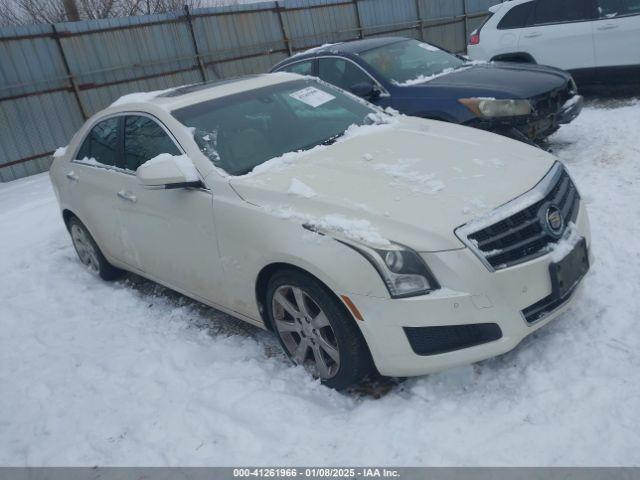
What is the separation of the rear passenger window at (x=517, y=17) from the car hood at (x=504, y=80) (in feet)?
7.97

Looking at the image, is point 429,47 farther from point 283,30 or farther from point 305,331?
point 283,30

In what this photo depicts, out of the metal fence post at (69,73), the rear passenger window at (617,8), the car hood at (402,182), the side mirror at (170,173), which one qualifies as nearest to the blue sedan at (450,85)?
the car hood at (402,182)

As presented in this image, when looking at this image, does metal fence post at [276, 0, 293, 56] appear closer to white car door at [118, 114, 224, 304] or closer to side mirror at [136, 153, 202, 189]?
white car door at [118, 114, 224, 304]

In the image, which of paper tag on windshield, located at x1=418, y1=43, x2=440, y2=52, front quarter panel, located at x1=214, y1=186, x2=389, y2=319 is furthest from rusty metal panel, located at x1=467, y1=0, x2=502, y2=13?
front quarter panel, located at x1=214, y1=186, x2=389, y2=319

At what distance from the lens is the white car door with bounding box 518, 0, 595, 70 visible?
306 inches

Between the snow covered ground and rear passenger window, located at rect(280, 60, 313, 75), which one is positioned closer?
the snow covered ground

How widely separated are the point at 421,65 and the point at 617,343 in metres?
4.52

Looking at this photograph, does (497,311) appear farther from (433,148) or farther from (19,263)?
(19,263)

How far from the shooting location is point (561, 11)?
8.00 meters

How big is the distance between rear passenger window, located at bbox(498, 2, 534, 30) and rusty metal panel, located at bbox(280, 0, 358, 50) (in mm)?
5832

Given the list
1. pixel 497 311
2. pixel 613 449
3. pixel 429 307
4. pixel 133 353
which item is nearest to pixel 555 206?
pixel 497 311

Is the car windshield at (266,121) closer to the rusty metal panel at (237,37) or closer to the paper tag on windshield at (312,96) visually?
the paper tag on windshield at (312,96)

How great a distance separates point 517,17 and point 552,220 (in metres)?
6.85

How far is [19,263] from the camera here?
539 centimetres
